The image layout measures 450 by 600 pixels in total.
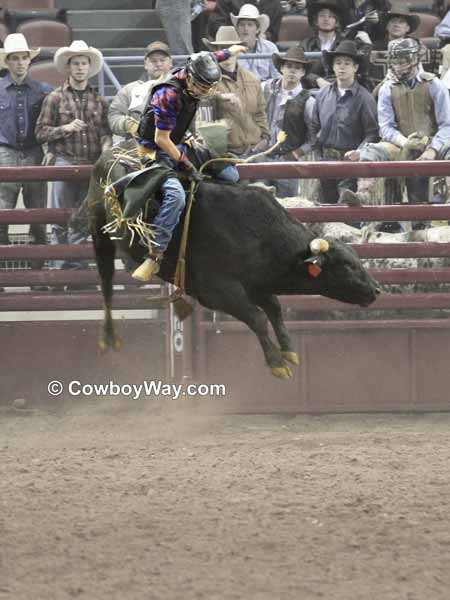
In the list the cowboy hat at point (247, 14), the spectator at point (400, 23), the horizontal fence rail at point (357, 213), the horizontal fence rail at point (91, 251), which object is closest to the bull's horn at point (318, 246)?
the horizontal fence rail at point (357, 213)

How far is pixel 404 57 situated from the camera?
32.3 feet

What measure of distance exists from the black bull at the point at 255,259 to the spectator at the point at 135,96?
240cm

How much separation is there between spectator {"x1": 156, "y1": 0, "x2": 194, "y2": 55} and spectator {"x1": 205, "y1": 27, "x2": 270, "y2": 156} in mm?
2131

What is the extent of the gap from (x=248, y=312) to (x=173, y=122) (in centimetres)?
123

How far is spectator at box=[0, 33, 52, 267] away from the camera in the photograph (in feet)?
32.0

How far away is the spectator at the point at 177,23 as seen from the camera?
486 inches

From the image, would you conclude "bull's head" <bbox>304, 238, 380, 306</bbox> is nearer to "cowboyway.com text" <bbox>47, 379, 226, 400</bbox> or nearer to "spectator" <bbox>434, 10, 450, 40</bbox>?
"cowboyway.com text" <bbox>47, 379, 226, 400</bbox>

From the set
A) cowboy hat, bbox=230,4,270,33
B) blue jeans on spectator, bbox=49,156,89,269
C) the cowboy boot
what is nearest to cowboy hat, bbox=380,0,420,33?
cowboy hat, bbox=230,4,270,33

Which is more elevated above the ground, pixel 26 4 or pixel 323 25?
pixel 26 4

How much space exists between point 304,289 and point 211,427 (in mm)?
2281

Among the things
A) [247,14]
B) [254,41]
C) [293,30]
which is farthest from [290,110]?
[293,30]

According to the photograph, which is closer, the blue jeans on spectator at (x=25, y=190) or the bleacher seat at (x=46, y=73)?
the blue jeans on spectator at (x=25, y=190)

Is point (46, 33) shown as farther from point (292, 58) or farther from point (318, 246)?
point (318, 246)

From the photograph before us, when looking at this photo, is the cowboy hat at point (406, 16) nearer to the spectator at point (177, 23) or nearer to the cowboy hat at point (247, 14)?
the cowboy hat at point (247, 14)
